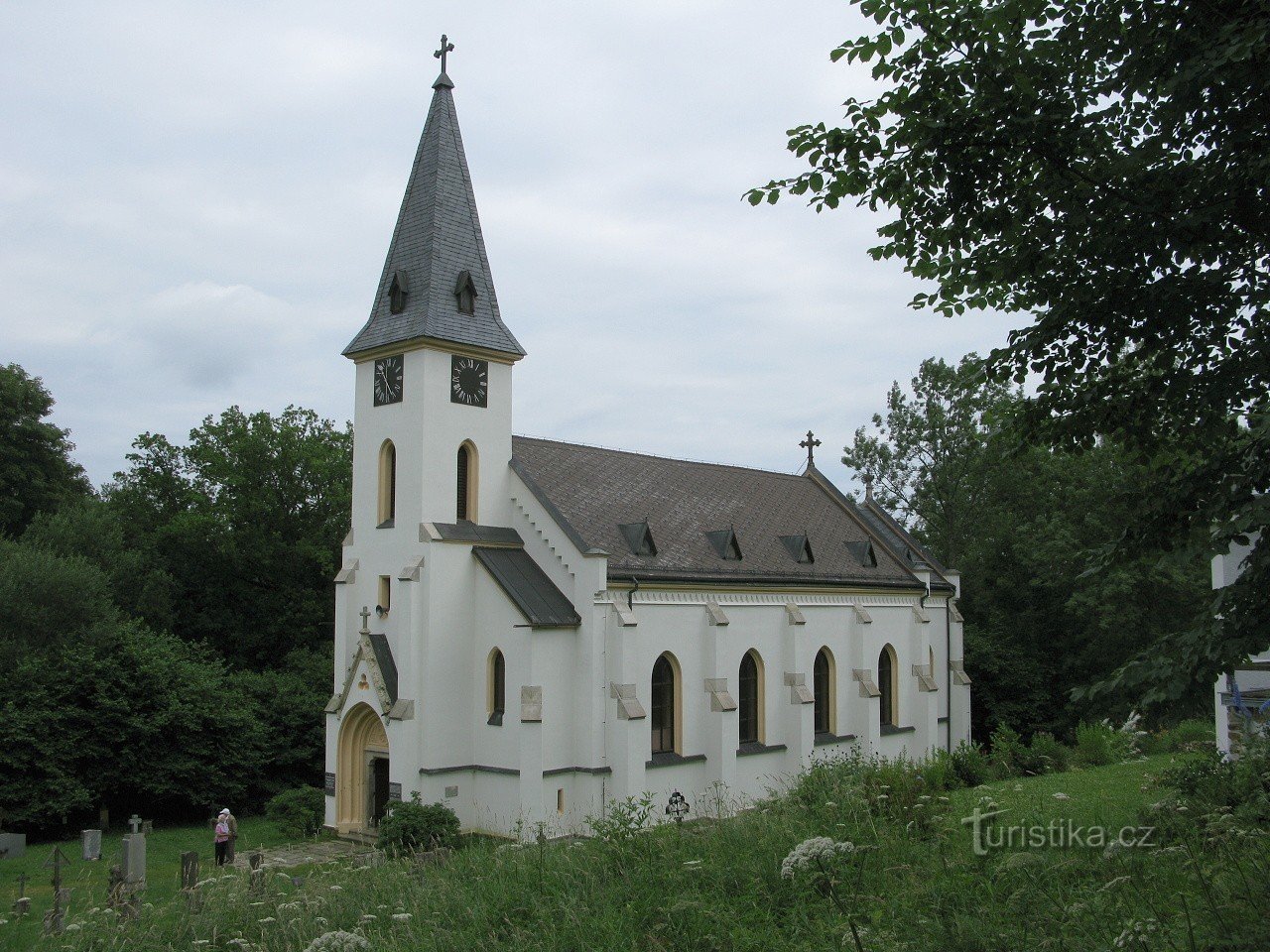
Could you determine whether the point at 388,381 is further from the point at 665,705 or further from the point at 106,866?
the point at 106,866

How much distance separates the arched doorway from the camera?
2497 centimetres

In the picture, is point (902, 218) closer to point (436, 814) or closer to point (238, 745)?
point (436, 814)

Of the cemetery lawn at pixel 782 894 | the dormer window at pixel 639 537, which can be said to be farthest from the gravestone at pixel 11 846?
the dormer window at pixel 639 537

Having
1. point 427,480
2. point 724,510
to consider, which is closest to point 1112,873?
point 427,480

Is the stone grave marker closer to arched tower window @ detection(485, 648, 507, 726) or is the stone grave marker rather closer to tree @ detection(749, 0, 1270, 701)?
arched tower window @ detection(485, 648, 507, 726)

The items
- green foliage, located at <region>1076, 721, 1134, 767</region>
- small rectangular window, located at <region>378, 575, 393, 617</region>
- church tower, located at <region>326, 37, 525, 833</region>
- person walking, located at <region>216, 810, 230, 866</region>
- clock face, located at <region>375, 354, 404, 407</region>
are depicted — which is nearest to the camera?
person walking, located at <region>216, 810, 230, 866</region>

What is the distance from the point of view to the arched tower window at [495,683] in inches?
961

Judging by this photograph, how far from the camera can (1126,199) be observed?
310 inches

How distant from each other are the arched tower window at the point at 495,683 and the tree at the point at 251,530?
55.6 feet

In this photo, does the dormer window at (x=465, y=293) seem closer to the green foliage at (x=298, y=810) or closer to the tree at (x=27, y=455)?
the green foliage at (x=298, y=810)

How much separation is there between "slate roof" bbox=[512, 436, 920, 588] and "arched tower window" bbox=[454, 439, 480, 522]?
1159 mm

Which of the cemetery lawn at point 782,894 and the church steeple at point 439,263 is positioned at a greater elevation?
the church steeple at point 439,263

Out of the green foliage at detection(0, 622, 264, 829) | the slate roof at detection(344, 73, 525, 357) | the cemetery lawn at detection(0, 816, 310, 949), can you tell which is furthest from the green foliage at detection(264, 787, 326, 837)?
the slate roof at detection(344, 73, 525, 357)

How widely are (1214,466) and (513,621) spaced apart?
1760cm
